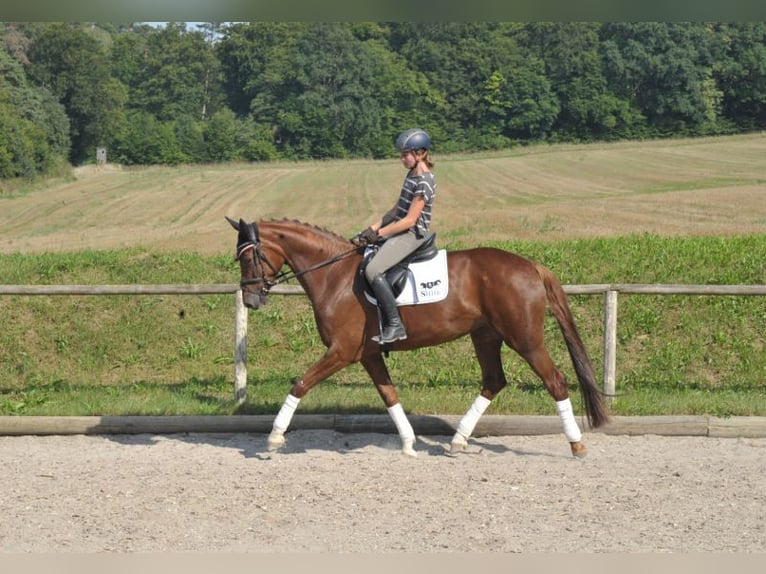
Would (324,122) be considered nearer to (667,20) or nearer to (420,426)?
(420,426)

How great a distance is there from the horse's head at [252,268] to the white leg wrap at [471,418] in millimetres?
1987

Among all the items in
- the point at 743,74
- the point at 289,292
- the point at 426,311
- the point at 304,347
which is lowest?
the point at 304,347

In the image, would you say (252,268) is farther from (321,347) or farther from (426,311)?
(321,347)

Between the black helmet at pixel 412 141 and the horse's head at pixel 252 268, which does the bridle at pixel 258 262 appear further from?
the black helmet at pixel 412 141

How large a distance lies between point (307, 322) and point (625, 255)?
5015 mm

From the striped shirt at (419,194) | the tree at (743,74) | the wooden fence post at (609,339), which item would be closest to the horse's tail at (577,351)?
the striped shirt at (419,194)

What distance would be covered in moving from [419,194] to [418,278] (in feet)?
2.31

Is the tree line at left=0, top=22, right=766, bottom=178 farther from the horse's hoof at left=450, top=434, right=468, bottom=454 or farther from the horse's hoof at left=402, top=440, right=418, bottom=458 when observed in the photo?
the horse's hoof at left=402, top=440, right=418, bottom=458

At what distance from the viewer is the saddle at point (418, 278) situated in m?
7.95

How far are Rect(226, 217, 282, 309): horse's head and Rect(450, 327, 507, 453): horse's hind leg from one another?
6.14 feet

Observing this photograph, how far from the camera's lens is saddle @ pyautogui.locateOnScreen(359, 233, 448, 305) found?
313 inches

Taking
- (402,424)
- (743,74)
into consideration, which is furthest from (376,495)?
(743,74)

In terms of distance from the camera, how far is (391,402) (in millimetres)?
8180

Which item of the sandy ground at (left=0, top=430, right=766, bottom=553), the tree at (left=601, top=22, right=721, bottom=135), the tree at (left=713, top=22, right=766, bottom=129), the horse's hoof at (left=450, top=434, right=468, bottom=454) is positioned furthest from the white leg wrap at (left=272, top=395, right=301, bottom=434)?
the tree at (left=601, top=22, right=721, bottom=135)
